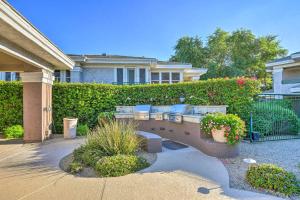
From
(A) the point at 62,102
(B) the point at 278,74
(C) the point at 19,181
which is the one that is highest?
(B) the point at 278,74

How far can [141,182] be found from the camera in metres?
3.90

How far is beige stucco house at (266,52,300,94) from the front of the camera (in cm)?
1684

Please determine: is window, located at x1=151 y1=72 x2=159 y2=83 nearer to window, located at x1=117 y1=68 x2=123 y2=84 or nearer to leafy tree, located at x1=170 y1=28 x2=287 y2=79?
window, located at x1=117 y1=68 x2=123 y2=84

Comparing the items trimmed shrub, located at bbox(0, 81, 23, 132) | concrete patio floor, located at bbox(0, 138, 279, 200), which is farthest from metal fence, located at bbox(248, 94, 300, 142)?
trimmed shrub, located at bbox(0, 81, 23, 132)

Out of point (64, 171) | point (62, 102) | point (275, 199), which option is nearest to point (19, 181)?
point (64, 171)

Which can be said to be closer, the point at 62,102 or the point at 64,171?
the point at 64,171

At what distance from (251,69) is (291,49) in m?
7.06

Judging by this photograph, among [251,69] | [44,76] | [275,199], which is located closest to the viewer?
[275,199]

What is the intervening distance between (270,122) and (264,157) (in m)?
3.37

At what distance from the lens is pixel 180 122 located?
24.1 ft

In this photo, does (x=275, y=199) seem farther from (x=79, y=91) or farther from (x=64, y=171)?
(x=79, y=91)

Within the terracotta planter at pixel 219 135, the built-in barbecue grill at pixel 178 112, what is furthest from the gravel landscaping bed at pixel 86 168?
the built-in barbecue grill at pixel 178 112

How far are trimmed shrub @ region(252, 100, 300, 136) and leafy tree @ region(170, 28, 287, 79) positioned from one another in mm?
18792

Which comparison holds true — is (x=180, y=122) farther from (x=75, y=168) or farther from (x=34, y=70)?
(x=34, y=70)
